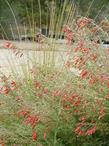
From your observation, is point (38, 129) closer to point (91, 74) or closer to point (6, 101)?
point (6, 101)

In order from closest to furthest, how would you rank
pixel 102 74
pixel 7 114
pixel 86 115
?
1. pixel 102 74
2. pixel 86 115
3. pixel 7 114

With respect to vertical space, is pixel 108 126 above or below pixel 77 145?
above

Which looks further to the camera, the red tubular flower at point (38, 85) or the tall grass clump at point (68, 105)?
the red tubular flower at point (38, 85)

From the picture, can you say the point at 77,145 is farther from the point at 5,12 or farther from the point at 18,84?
the point at 5,12

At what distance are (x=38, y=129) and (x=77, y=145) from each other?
337 mm

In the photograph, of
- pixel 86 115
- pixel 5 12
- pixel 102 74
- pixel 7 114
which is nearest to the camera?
pixel 102 74

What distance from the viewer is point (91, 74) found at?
Answer: 3.30m

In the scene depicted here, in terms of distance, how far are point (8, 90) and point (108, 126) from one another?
3.00 feet

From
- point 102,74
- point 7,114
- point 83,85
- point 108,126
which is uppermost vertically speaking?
point 102,74

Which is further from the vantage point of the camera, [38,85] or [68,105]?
[38,85]

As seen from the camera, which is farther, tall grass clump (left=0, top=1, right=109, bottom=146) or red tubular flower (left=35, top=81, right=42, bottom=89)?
red tubular flower (left=35, top=81, right=42, bottom=89)

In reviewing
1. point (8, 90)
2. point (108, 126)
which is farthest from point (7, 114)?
point (108, 126)

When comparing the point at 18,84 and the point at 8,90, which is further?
the point at 18,84

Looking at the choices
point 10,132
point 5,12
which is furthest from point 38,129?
point 5,12
